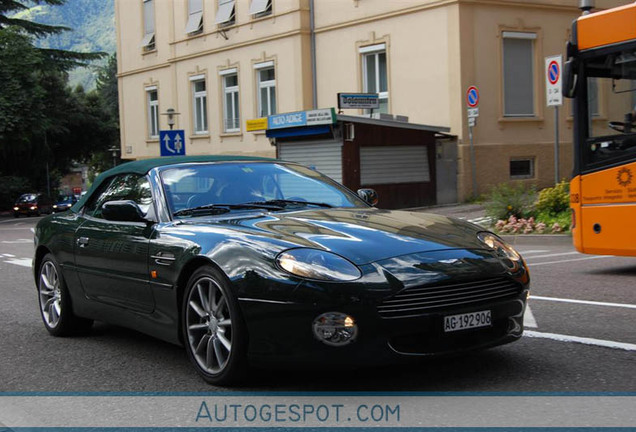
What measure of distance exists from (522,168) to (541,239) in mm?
12953

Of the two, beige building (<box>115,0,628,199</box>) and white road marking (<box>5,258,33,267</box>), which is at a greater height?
beige building (<box>115,0,628,199</box>)

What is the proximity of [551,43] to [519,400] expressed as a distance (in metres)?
25.2

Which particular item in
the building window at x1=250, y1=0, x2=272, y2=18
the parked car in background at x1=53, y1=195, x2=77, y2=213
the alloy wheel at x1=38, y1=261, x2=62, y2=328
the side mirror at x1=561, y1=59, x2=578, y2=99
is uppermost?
the building window at x1=250, y1=0, x2=272, y2=18

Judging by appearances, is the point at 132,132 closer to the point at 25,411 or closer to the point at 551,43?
the point at 551,43

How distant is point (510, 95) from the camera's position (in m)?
27.5

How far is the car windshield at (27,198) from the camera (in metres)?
48.2

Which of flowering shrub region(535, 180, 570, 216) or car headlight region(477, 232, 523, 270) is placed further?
flowering shrub region(535, 180, 570, 216)

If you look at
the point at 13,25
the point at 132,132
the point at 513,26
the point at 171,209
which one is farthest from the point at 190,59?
the point at 171,209

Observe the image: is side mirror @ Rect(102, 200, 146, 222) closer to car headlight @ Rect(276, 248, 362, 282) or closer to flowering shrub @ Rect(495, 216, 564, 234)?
car headlight @ Rect(276, 248, 362, 282)

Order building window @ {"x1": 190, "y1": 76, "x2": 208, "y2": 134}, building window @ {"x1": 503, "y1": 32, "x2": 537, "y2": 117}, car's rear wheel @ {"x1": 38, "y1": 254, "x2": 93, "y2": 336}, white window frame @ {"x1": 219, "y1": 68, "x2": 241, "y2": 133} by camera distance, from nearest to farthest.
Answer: car's rear wheel @ {"x1": 38, "y1": 254, "x2": 93, "y2": 336} < building window @ {"x1": 503, "y1": 32, "x2": 537, "y2": 117} < white window frame @ {"x1": 219, "y1": 68, "x2": 241, "y2": 133} < building window @ {"x1": 190, "y1": 76, "x2": 208, "y2": 134}

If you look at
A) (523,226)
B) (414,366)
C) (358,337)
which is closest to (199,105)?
(523,226)

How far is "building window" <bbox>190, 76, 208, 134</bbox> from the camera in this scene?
128ft

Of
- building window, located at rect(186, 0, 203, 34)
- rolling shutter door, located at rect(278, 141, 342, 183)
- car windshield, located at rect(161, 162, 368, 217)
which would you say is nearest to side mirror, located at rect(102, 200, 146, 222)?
car windshield, located at rect(161, 162, 368, 217)

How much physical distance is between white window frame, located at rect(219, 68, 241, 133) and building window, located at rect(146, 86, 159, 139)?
23.9 ft
